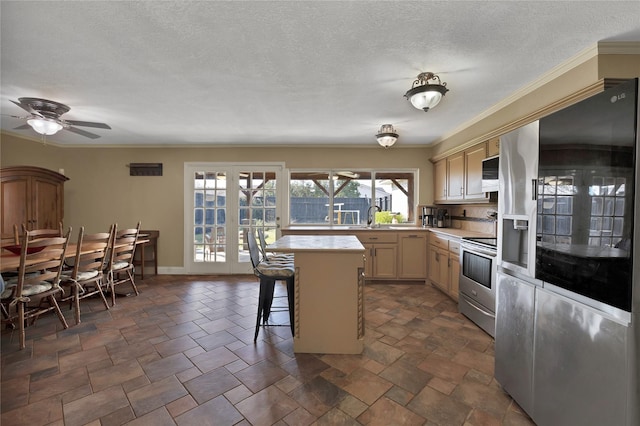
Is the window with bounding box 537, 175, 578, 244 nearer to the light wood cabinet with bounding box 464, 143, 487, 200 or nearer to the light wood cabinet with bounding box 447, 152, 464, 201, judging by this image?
the light wood cabinet with bounding box 464, 143, 487, 200

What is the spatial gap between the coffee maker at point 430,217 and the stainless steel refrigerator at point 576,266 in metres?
2.80

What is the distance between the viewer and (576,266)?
4.01ft

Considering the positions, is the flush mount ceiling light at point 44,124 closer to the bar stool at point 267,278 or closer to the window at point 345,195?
the bar stool at point 267,278

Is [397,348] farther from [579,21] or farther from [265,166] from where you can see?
[265,166]

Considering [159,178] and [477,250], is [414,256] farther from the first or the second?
[159,178]

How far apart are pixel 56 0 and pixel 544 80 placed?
3.38 meters

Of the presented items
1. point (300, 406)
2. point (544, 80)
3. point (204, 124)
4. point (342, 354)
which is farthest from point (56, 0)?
point (544, 80)

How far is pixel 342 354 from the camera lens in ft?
7.18

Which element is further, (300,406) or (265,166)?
(265,166)

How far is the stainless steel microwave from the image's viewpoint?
287 centimetres

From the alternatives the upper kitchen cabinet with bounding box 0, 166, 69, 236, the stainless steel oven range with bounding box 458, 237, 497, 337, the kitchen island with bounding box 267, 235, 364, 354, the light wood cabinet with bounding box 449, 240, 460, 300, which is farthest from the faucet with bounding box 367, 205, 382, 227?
the upper kitchen cabinet with bounding box 0, 166, 69, 236

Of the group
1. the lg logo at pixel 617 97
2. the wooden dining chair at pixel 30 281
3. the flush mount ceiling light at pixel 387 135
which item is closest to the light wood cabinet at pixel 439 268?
the flush mount ceiling light at pixel 387 135

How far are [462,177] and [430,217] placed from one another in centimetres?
99

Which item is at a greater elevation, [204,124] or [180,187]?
[204,124]
